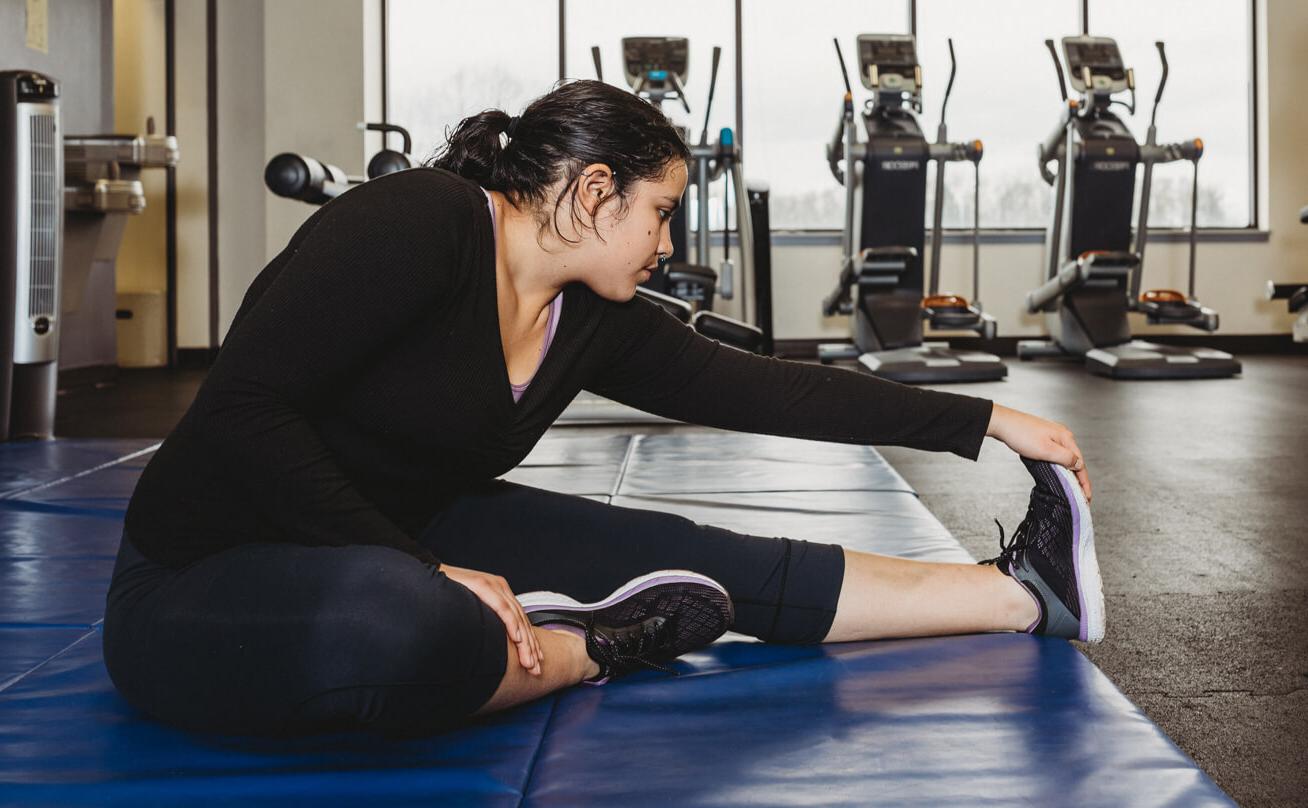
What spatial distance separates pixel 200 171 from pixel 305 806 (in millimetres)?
6866

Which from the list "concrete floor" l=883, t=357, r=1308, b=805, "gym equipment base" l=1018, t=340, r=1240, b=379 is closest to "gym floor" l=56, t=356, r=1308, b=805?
"concrete floor" l=883, t=357, r=1308, b=805

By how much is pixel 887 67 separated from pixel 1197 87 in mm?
2591

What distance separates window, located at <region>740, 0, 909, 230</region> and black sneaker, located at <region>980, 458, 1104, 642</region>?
6.34 meters

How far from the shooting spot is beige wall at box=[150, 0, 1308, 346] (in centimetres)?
719

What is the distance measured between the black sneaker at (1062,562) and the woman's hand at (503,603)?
2.21 ft

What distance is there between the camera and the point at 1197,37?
25.3 feet

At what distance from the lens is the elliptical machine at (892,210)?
6.26 m

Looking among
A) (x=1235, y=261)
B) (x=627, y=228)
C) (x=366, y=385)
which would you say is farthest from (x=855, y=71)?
(x=366, y=385)

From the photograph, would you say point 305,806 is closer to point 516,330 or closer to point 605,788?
point 605,788

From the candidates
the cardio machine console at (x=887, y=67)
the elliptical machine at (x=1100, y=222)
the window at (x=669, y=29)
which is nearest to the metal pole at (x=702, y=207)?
the cardio machine console at (x=887, y=67)

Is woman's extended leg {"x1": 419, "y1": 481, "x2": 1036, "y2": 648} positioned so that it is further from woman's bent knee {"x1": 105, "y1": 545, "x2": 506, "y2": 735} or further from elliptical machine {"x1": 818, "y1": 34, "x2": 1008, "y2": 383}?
elliptical machine {"x1": 818, "y1": 34, "x2": 1008, "y2": 383}

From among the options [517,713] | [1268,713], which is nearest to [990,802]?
[517,713]

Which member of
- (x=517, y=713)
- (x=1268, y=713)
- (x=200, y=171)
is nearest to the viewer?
(x=517, y=713)

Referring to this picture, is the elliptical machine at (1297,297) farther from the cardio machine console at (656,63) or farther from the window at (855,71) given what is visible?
the cardio machine console at (656,63)
